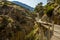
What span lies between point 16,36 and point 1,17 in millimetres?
4327

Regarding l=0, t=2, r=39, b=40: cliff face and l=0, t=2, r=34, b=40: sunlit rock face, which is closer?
l=0, t=2, r=39, b=40: cliff face

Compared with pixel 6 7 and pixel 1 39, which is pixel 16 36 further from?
pixel 6 7

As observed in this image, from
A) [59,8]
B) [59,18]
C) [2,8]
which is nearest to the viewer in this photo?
[59,18]

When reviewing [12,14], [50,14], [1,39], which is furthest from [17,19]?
[50,14]

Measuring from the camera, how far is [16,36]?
28.3 meters

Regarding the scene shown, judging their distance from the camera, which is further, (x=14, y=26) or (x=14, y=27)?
(x=14, y=26)

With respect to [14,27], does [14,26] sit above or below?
above

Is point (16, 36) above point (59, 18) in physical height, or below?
below

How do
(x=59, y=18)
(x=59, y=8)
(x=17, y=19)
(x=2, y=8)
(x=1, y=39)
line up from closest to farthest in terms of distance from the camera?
(x=59, y=18)
(x=59, y=8)
(x=1, y=39)
(x=17, y=19)
(x=2, y=8)

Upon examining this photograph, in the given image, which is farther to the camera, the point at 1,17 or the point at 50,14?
the point at 1,17

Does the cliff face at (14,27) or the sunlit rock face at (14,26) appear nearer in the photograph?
the cliff face at (14,27)

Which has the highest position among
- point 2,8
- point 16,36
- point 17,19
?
point 2,8

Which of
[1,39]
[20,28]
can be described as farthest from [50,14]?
[20,28]

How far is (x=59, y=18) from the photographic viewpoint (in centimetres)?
1666
